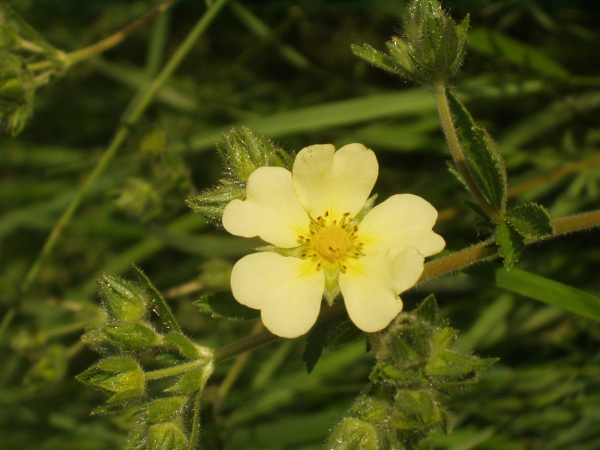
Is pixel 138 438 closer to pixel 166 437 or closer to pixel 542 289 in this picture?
pixel 166 437

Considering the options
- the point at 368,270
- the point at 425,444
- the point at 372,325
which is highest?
the point at 368,270

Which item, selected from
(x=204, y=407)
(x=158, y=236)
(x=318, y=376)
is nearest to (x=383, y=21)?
(x=158, y=236)

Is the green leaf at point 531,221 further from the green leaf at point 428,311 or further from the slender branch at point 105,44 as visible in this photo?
the slender branch at point 105,44

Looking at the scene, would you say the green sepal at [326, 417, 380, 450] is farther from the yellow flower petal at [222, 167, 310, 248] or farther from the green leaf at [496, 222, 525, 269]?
the green leaf at [496, 222, 525, 269]

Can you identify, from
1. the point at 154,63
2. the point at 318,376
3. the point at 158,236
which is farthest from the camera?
the point at 154,63

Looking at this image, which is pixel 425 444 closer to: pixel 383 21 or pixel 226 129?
pixel 226 129

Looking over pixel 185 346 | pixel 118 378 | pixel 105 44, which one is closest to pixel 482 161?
pixel 185 346

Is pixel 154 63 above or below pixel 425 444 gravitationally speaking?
above
